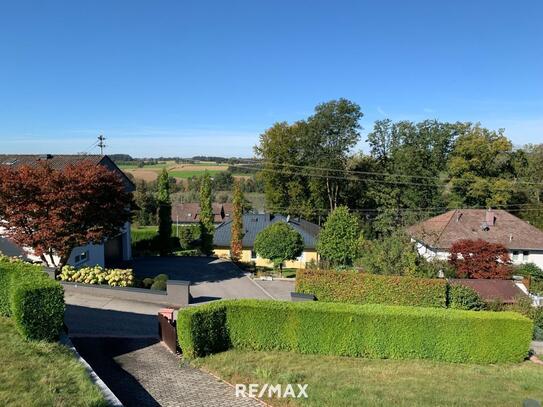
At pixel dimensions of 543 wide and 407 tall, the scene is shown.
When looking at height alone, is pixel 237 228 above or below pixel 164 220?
below

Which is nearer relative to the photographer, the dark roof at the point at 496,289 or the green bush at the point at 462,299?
the green bush at the point at 462,299

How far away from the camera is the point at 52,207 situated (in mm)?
17797

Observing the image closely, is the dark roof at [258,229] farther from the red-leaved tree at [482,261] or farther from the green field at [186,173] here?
the green field at [186,173]

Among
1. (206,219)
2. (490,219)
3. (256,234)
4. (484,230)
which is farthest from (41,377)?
(490,219)

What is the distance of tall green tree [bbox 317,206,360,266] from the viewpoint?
3041cm

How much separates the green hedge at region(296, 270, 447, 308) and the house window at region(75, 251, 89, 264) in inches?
498

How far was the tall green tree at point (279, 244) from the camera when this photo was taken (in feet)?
100

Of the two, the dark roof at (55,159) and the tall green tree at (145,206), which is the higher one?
the dark roof at (55,159)

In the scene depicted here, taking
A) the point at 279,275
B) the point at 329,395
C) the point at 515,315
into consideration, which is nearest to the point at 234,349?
the point at 329,395

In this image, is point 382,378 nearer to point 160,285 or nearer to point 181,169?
point 160,285

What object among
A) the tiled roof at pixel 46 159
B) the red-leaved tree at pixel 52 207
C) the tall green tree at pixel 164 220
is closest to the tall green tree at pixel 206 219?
the tall green tree at pixel 164 220

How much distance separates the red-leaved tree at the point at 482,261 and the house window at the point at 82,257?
21.2 m

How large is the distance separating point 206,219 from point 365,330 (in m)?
29.5

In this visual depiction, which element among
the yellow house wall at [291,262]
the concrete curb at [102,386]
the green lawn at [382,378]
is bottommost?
the yellow house wall at [291,262]
